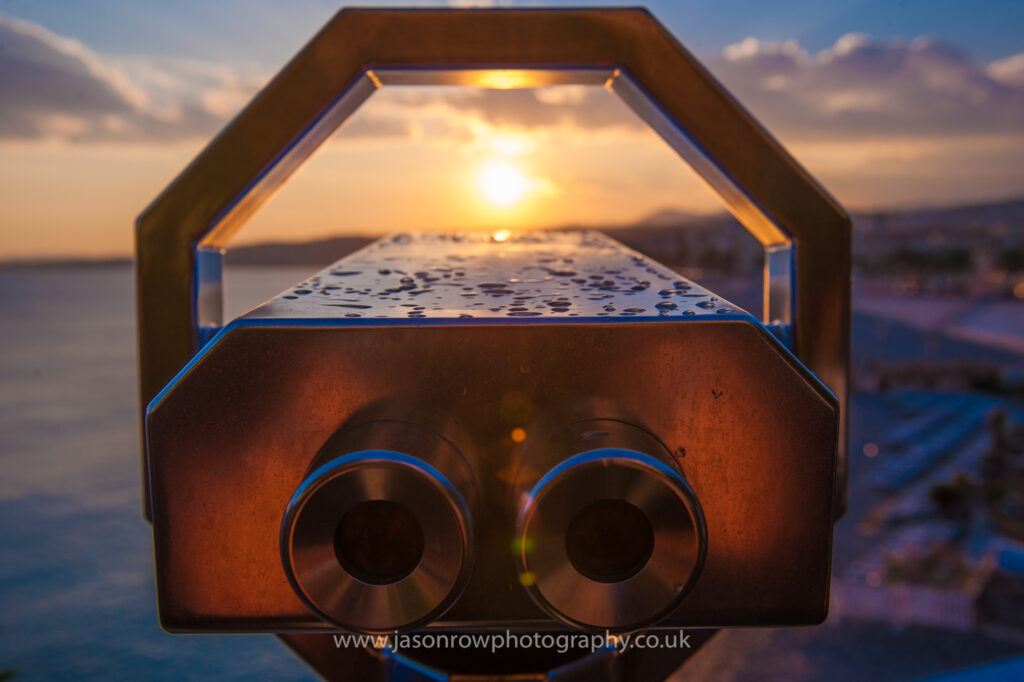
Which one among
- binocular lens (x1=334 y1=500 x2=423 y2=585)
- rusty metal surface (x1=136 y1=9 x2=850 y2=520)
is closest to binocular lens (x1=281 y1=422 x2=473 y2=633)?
binocular lens (x1=334 y1=500 x2=423 y2=585)

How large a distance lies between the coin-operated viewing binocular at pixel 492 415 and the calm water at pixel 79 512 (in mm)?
132

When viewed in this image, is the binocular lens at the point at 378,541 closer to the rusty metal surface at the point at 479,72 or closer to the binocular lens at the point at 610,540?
the binocular lens at the point at 610,540

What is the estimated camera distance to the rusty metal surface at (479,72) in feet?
2.47

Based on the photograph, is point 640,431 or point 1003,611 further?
point 1003,611

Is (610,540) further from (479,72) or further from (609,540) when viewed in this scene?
(479,72)

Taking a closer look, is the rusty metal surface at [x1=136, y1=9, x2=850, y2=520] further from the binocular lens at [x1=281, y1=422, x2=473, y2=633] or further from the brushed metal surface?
the binocular lens at [x1=281, y1=422, x2=473, y2=633]

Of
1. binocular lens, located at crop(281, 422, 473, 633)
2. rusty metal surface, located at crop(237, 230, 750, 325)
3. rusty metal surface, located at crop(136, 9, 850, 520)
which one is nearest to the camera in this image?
binocular lens, located at crop(281, 422, 473, 633)

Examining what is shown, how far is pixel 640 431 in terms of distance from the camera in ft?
1.93

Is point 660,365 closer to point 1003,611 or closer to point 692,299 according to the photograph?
point 692,299

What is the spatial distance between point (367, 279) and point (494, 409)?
34 centimetres

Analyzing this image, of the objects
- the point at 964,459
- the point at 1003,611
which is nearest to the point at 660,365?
the point at 1003,611

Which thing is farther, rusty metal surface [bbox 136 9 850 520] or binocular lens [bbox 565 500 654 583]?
rusty metal surface [bbox 136 9 850 520]

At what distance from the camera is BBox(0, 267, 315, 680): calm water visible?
1.04 metres

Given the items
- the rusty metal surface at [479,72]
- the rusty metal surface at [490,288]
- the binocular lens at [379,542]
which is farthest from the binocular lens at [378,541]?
the rusty metal surface at [479,72]
